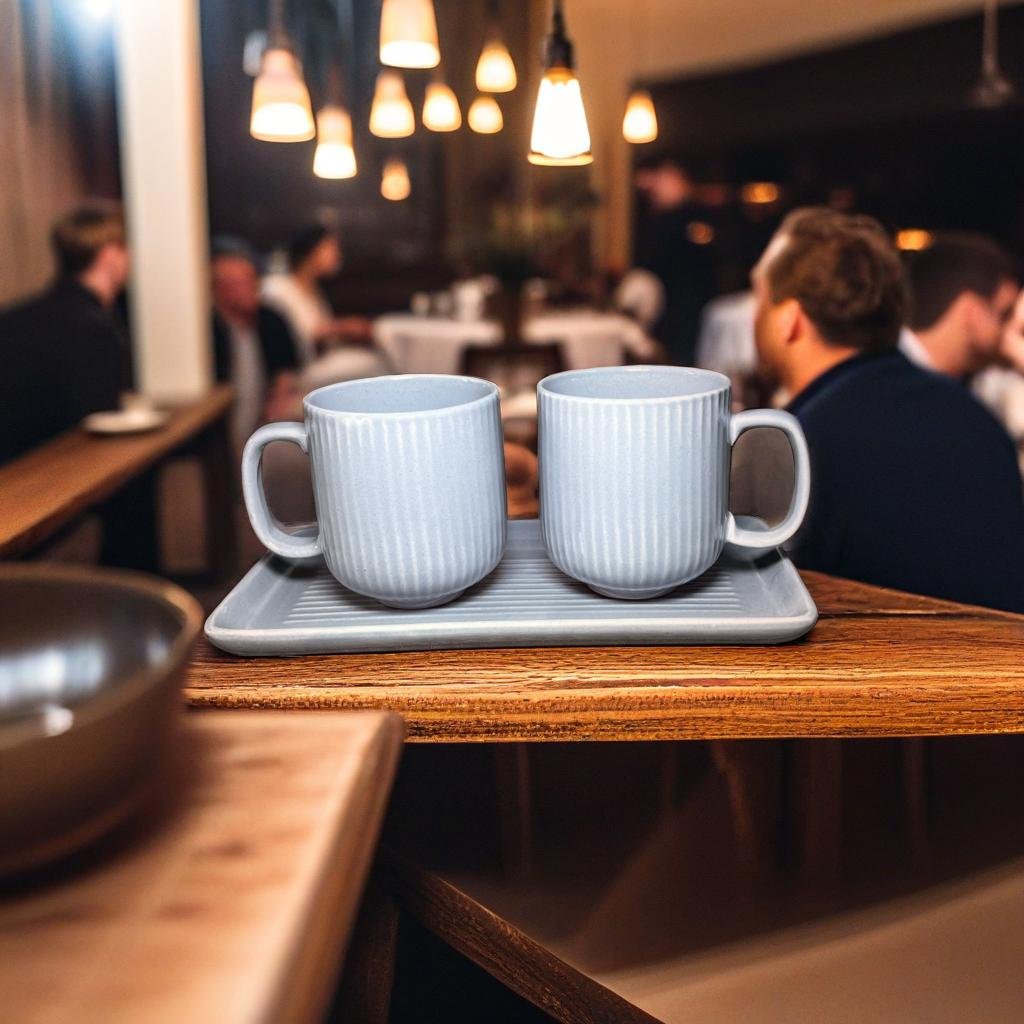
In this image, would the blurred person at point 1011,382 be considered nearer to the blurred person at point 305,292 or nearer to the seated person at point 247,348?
the seated person at point 247,348

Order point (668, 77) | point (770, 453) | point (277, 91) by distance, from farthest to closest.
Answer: point (668, 77) < point (277, 91) < point (770, 453)

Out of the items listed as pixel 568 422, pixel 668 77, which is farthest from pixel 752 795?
pixel 668 77

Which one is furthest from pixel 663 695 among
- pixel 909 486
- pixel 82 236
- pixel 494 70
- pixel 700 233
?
pixel 700 233

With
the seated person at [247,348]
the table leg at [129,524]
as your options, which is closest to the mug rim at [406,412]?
the table leg at [129,524]

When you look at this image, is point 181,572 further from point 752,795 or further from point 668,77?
point 668,77

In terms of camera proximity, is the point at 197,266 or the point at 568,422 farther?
the point at 197,266

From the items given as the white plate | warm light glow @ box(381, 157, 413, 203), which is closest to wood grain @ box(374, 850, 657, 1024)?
the white plate

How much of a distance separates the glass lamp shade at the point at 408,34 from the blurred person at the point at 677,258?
358 centimetres

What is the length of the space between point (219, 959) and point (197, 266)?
3.66 m

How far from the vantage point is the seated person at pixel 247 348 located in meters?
4.25

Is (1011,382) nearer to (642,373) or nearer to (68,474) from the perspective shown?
(642,373)

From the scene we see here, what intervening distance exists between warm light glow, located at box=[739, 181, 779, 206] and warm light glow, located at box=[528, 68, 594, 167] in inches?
212

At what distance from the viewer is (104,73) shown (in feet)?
11.4

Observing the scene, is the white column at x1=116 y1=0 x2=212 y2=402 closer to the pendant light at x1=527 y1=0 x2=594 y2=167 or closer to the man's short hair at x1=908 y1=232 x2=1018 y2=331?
the man's short hair at x1=908 y1=232 x2=1018 y2=331
